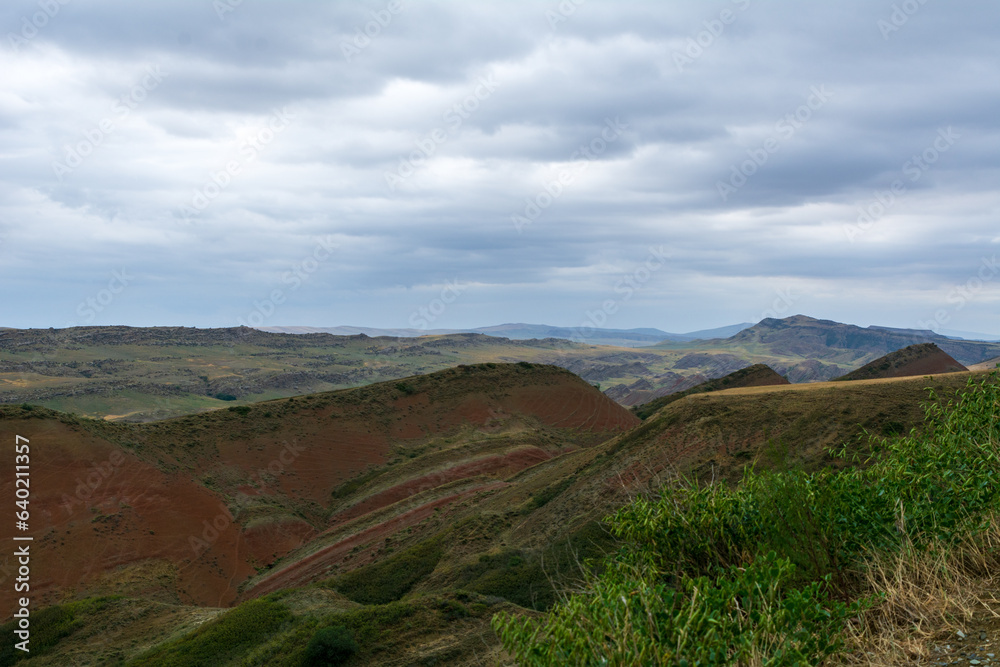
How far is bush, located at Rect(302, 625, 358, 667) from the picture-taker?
45.5 feet

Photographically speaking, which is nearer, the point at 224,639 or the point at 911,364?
the point at 224,639

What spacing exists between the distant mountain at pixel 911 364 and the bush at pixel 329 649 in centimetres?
6782

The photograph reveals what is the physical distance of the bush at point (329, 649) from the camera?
13859 mm

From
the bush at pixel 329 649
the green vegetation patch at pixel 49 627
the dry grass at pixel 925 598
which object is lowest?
the green vegetation patch at pixel 49 627

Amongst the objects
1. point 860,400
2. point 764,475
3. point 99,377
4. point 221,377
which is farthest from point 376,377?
point 764,475

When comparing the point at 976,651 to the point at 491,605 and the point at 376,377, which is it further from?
the point at 376,377

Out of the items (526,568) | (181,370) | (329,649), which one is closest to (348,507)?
(526,568)

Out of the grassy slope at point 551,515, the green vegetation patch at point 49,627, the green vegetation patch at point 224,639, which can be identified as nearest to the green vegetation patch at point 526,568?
the grassy slope at point 551,515

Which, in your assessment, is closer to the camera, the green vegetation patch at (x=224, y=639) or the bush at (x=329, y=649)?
the bush at (x=329, y=649)

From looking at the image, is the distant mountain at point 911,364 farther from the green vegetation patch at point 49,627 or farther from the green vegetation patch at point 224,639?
the green vegetation patch at point 49,627

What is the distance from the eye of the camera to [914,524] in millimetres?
8055

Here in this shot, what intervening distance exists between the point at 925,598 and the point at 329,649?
475 inches

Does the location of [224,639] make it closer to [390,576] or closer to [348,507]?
[390,576]

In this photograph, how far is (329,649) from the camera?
14.0 m
